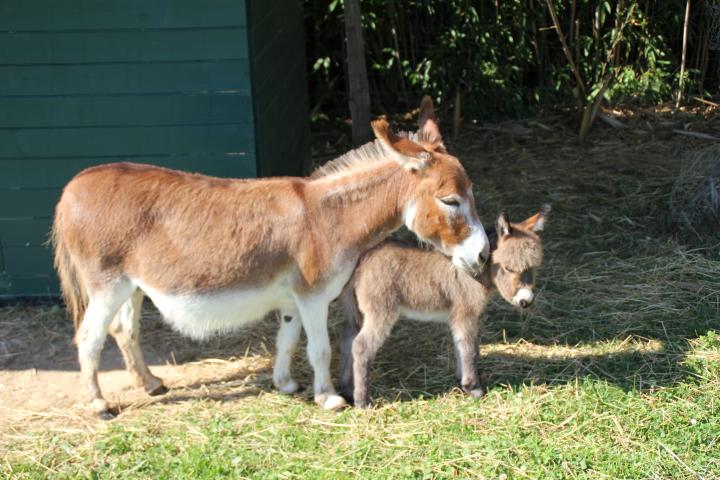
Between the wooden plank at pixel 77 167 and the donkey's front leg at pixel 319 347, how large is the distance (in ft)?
5.27

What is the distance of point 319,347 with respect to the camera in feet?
16.4

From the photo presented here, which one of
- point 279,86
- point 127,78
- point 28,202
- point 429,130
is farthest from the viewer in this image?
point 279,86

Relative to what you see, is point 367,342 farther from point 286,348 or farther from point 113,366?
point 113,366

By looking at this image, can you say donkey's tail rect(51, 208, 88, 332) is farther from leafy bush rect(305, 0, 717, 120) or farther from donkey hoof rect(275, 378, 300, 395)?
leafy bush rect(305, 0, 717, 120)

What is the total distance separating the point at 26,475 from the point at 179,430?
0.81 metres

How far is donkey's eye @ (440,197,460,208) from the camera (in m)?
4.72

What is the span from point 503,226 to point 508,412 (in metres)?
1.03

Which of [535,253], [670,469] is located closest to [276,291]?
[535,253]

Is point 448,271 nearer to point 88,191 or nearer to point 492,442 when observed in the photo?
point 492,442

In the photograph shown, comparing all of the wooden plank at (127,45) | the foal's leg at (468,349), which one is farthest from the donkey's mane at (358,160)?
the wooden plank at (127,45)

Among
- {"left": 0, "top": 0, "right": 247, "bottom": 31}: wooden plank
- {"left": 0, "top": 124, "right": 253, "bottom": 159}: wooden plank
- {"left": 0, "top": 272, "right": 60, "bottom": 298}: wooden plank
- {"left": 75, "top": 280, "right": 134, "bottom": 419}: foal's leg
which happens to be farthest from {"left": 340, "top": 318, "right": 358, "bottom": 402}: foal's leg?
{"left": 0, "top": 272, "right": 60, "bottom": 298}: wooden plank

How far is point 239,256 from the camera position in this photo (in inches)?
187

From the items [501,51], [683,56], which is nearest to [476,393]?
[501,51]

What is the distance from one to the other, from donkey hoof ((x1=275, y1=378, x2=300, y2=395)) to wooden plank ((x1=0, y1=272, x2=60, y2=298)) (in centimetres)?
214
